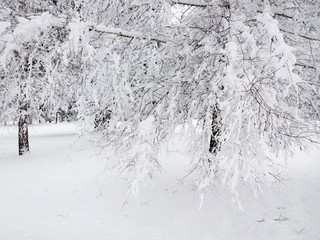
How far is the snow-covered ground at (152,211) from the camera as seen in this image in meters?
5.60

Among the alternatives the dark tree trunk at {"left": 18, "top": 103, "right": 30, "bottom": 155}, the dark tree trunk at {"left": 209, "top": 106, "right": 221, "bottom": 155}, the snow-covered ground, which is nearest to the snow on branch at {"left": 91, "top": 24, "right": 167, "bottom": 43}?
the dark tree trunk at {"left": 209, "top": 106, "right": 221, "bottom": 155}

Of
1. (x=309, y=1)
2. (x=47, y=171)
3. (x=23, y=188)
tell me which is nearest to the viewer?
(x=309, y=1)

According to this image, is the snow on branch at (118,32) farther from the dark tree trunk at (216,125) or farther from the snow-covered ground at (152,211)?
the snow-covered ground at (152,211)

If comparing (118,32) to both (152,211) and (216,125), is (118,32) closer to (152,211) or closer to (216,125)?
(216,125)

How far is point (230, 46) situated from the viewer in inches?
133

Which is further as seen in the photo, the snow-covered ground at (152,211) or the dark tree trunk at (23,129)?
the dark tree trunk at (23,129)

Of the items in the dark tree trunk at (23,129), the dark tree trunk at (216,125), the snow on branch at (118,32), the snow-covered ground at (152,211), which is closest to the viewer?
the snow on branch at (118,32)

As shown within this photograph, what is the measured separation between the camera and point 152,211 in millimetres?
6672

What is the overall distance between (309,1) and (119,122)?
399 centimetres

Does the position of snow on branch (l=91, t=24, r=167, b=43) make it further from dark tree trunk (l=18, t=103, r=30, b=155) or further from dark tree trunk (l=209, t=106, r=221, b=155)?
dark tree trunk (l=18, t=103, r=30, b=155)

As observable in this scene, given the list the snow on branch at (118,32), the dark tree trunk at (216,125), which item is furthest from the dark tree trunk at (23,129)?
the dark tree trunk at (216,125)

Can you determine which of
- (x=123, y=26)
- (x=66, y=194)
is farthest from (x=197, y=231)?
(x=123, y=26)

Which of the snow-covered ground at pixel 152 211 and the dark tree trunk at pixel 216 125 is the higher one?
the dark tree trunk at pixel 216 125

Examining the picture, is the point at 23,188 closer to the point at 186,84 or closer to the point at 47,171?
the point at 47,171
